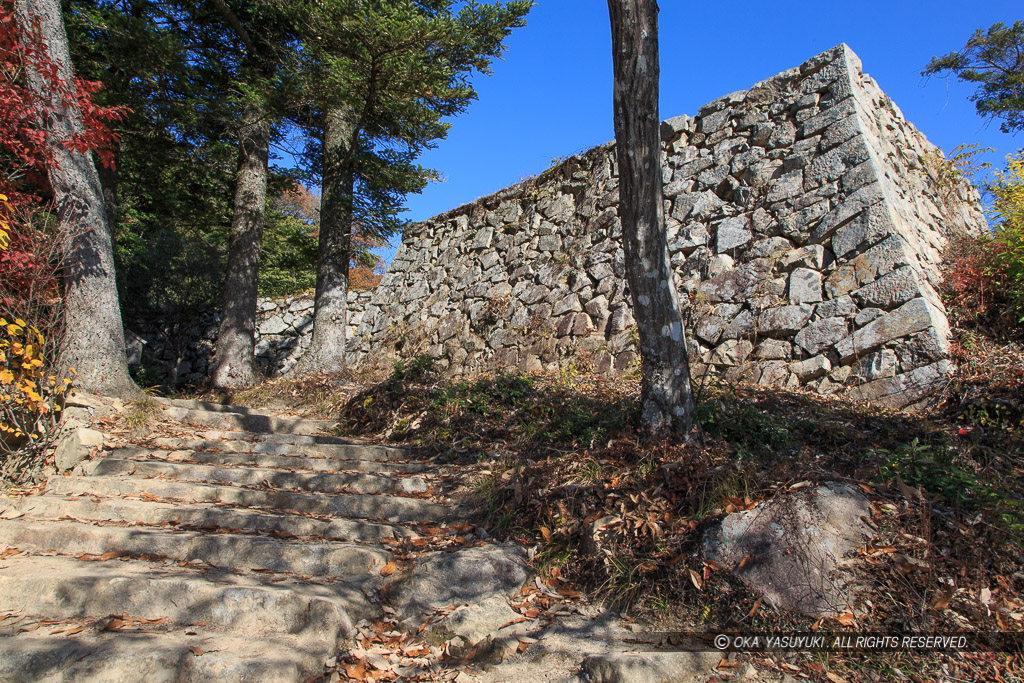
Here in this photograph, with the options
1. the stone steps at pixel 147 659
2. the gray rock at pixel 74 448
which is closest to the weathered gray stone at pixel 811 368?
the stone steps at pixel 147 659

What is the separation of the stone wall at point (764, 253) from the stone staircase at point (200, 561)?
3.40m

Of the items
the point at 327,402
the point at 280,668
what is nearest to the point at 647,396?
the point at 280,668

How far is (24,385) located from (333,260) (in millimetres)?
5331

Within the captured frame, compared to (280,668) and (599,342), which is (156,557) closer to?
(280,668)

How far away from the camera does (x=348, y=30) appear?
7.07m

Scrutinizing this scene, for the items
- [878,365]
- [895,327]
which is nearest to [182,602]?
[878,365]

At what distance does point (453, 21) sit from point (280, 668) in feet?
24.5

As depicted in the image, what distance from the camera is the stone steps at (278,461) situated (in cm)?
466

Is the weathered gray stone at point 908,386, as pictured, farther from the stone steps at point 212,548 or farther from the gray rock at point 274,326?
the gray rock at point 274,326

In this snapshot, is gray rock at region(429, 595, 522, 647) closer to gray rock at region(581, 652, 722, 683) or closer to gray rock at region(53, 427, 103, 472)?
gray rock at region(581, 652, 722, 683)

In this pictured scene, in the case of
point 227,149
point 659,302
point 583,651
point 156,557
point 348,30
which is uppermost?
point 348,30

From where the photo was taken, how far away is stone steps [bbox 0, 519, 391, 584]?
3164mm

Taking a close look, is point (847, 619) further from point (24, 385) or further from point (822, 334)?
point (24, 385)

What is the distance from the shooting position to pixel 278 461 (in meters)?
4.81
